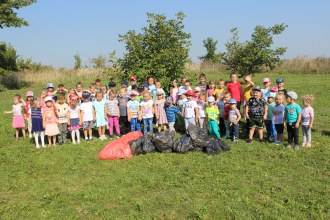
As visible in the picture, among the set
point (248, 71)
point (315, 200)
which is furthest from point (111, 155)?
point (248, 71)

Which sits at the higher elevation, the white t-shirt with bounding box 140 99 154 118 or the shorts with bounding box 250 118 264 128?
the white t-shirt with bounding box 140 99 154 118

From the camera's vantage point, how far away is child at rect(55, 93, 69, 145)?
31.2 feet

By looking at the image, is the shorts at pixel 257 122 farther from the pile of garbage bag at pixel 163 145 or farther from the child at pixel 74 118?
the child at pixel 74 118

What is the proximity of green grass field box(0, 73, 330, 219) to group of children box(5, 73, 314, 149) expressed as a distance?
765 millimetres

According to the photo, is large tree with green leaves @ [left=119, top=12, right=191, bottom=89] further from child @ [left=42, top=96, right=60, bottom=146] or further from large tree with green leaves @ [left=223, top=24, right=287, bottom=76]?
large tree with green leaves @ [left=223, top=24, right=287, bottom=76]

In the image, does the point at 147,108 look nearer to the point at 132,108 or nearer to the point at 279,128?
the point at 132,108

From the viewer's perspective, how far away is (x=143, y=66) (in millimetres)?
11469

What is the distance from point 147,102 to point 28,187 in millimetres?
4361

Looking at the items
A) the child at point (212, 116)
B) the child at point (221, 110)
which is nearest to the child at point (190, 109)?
the child at point (212, 116)

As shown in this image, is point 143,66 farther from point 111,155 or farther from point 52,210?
point 52,210

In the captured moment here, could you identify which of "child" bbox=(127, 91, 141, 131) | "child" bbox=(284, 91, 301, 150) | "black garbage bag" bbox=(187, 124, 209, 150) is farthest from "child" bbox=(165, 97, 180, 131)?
"child" bbox=(284, 91, 301, 150)

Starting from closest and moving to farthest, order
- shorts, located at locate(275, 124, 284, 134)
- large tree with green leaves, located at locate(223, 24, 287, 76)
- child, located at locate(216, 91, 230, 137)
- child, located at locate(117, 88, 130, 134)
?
shorts, located at locate(275, 124, 284, 134)
child, located at locate(216, 91, 230, 137)
child, located at locate(117, 88, 130, 134)
large tree with green leaves, located at locate(223, 24, 287, 76)

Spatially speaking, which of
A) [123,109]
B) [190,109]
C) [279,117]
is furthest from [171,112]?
[279,117]

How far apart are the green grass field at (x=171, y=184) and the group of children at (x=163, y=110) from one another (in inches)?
30.1
